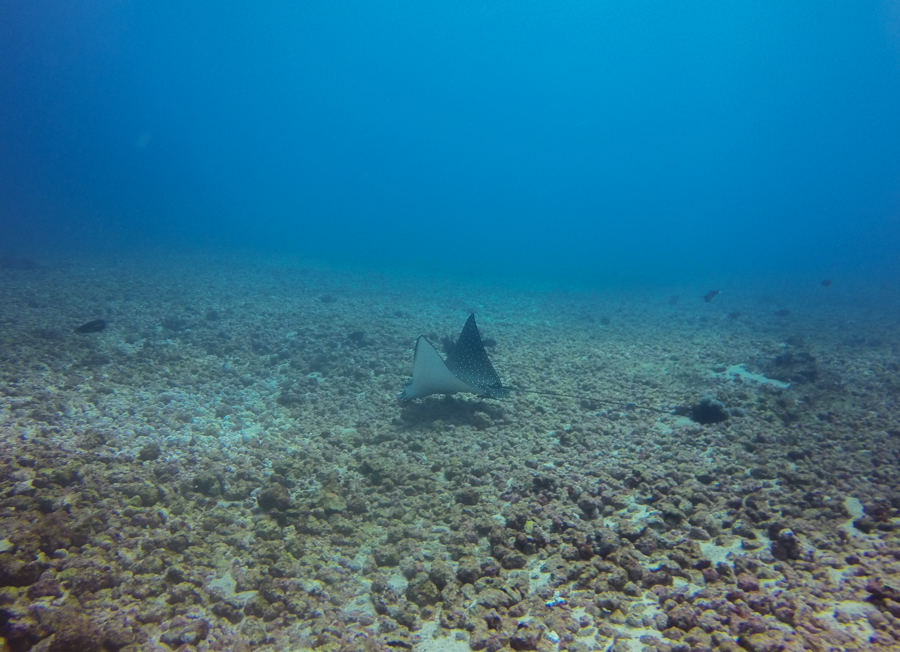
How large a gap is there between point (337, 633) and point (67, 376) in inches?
235

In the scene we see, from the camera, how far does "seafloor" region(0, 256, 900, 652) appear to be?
2.53 metres

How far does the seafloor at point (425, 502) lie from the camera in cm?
253

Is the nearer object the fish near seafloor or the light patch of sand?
the fish near seafloor

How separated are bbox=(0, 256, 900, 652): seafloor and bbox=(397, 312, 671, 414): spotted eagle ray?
1.27ft

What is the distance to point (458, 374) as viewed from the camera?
600cm

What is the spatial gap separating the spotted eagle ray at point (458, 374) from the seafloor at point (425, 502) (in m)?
0.39

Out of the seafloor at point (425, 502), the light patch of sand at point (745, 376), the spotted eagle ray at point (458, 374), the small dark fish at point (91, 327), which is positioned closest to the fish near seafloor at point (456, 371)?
the spotted eagle ray at point (458, 374)

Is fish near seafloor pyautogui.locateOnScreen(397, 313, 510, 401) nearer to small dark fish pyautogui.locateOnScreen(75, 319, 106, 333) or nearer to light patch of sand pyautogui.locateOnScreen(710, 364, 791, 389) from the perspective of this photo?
light patch of sand pyautogui.locateOnScreen(710, 364, 791, 389)

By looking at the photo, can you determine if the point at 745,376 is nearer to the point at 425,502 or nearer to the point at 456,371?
the point at 456,371

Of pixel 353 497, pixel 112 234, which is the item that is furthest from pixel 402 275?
pixel 112 234

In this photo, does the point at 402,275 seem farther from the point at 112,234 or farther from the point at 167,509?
the point at 112,234

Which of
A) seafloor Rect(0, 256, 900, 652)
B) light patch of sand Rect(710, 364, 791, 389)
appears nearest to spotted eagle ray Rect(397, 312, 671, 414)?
seafloor Rect(0, 256, 900, 652)

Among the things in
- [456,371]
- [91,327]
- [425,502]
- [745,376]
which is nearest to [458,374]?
[456,371]

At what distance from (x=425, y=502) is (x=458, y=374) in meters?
2.32
